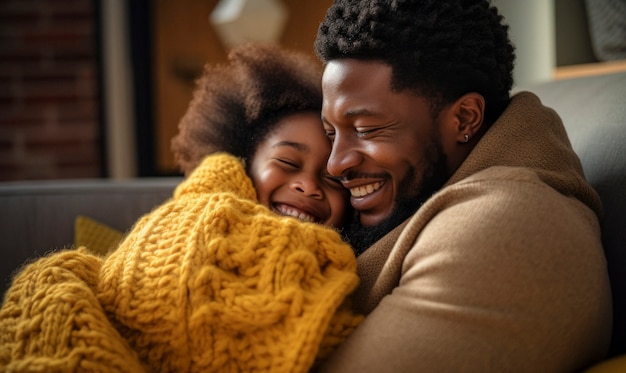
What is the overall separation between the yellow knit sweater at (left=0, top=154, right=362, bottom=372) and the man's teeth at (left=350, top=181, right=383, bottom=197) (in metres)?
0.19

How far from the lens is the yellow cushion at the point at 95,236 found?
148cm

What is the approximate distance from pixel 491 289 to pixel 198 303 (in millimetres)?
343

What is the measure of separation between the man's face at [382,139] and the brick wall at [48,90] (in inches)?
92.4

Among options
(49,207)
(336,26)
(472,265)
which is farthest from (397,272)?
(49,207)

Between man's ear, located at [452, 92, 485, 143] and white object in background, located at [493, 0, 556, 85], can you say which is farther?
white object in background, located at [493, 0, 556, 85]

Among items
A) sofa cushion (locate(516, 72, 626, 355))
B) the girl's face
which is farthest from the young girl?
sofa cushion (locate(516, 72, 626, 355))

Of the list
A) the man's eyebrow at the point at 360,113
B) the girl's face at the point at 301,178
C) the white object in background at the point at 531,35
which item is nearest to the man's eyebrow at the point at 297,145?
the girl's face at the point at 301,178

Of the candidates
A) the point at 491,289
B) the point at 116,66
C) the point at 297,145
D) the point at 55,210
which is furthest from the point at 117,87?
the point at 491,289

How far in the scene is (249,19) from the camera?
2713 millimetres

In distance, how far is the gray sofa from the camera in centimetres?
99

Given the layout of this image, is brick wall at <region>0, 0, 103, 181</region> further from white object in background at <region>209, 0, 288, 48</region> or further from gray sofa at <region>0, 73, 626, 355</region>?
gray sofa at <region>0, 73, 626, 355</region>

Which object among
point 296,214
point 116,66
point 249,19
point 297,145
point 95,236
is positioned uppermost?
point 249,19

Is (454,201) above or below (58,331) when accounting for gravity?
above

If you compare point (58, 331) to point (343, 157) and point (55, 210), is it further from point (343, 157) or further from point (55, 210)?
point (55, 210)
